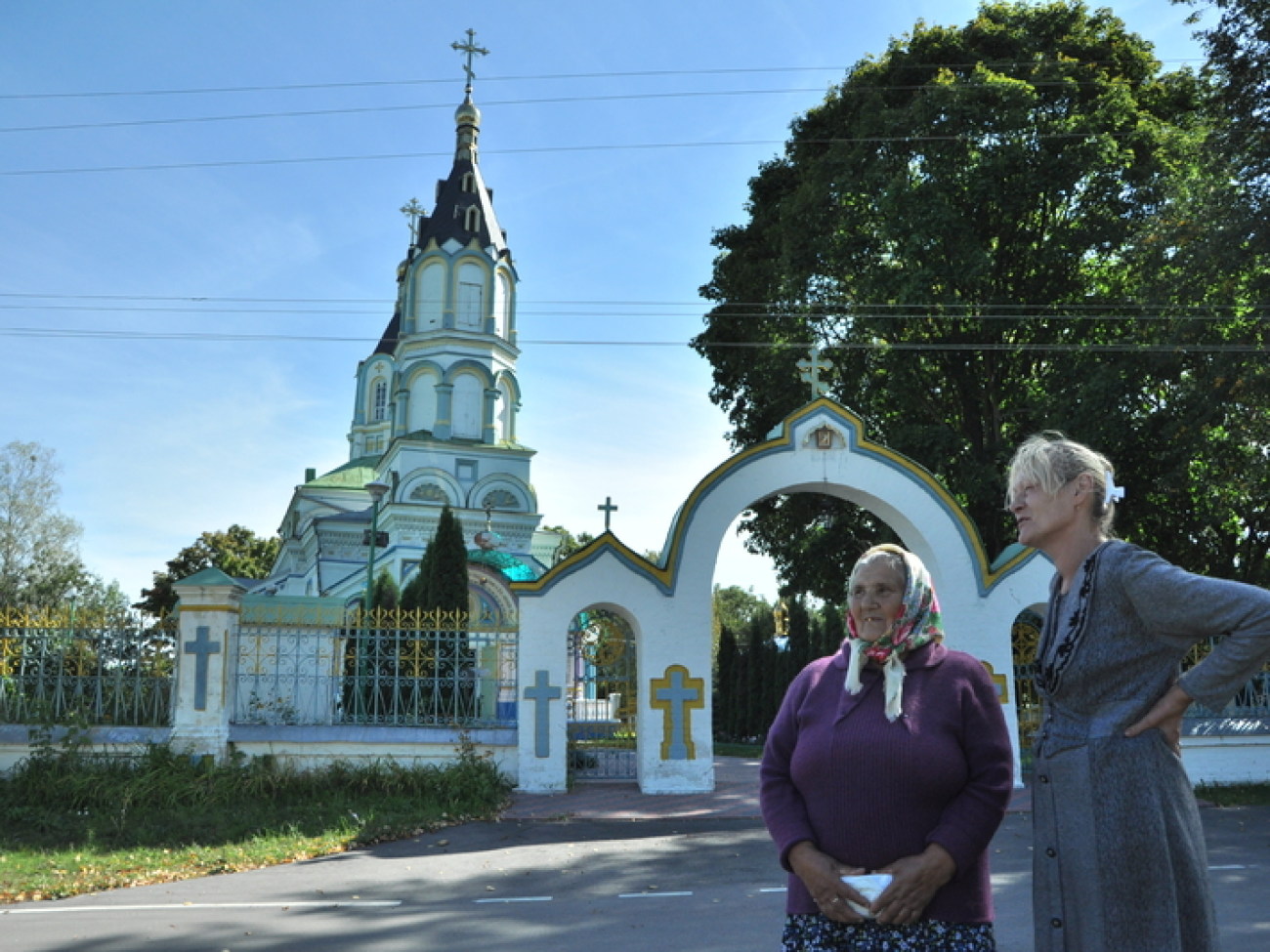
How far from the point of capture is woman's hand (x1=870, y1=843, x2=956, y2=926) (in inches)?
117

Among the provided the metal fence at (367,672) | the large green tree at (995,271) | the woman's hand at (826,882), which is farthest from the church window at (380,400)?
the woman's hand at (826,882)

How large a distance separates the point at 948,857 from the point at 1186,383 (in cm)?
1576

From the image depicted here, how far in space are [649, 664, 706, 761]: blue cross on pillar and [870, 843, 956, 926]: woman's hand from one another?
9.94 metres

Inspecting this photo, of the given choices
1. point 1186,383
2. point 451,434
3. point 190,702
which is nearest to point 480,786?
point 190,702

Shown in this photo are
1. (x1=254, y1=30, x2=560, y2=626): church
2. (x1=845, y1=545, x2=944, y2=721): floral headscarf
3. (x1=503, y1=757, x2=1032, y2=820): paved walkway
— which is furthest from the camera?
(x1=254, y1=30, x2=560, y2=626): church

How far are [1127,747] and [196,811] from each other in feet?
32.2

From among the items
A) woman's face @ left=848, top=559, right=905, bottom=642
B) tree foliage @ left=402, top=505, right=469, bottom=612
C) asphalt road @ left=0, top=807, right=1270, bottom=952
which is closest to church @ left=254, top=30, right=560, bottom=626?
tree foliage @ left=402, top=505, right=469, bottom=612

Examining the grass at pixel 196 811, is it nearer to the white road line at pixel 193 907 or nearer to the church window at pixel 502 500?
the white road line at pixel 193 907

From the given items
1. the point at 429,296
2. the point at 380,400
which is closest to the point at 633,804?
the point at 429,296

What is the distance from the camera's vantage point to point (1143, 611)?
2.72 meters

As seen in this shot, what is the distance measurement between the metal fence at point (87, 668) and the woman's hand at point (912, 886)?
10770 mm

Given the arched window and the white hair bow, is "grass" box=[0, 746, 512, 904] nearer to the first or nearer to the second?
the white hair bow

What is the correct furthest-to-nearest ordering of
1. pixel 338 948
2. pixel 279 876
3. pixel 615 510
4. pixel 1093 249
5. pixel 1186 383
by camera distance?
1. pixel 1093 249
2. pixel 1186 383
3. pixel 615 510
4. pixel 279 876
5. pixel 338 948

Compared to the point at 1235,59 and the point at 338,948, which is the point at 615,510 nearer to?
the point at 338,948
